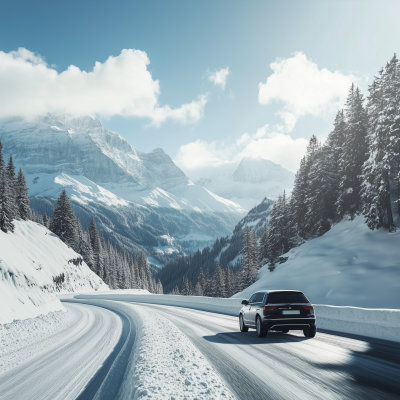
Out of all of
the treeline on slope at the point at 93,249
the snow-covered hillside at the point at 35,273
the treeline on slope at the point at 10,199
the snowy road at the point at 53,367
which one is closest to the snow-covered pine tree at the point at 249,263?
the snow-covered hillside at the point at 35,273

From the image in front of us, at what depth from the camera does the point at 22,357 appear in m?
8.22

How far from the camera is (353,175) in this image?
116 ft

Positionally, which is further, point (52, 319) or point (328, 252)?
point (328, 252)

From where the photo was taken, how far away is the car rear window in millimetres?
10922

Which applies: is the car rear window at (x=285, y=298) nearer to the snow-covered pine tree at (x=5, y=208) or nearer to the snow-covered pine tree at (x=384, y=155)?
the snow-covered pine tree at (x=384, y=155)

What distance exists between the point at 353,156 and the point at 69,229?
189ft

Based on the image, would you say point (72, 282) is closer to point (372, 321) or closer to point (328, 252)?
point (328, 252)

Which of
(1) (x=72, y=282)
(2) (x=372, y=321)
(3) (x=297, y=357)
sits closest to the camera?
(3) (x=297, y=357)

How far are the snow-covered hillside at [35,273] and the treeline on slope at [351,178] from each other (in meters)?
28.4

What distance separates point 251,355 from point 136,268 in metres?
107

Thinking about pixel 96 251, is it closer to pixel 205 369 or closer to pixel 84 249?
pixel 84 249

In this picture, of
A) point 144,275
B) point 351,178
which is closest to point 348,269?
point 351,178

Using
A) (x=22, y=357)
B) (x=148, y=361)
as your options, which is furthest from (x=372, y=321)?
(x=22, y=357)

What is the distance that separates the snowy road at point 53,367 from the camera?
533 cm
